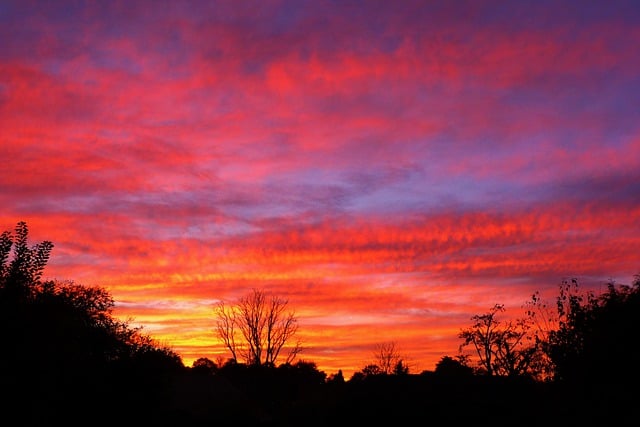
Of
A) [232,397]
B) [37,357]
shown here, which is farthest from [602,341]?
[232,397]

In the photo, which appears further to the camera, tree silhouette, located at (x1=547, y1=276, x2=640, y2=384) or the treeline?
tree silhouette, located at (x1=547, y1=276, x2=640, y2=384)

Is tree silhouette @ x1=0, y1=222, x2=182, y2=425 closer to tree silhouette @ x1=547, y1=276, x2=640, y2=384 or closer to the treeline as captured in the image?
the treeline

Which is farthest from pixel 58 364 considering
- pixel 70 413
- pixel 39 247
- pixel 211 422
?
pixel 211 422

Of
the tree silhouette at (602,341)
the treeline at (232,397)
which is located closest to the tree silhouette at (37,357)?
the treeline at (232,397)

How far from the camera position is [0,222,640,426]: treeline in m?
14.8

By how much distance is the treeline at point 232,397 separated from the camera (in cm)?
1477

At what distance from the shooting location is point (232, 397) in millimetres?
74375

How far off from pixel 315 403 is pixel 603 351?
76.1 feet

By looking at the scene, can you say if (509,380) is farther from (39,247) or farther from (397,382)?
(39,247)

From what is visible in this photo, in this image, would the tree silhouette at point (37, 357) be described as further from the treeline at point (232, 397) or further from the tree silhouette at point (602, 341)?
the tree silhouette at point (602, 341)

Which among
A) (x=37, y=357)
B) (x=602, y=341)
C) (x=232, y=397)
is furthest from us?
(x=232, y=397)

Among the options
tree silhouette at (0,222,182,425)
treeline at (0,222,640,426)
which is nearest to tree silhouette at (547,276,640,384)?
treeline at (0,222,640,426)

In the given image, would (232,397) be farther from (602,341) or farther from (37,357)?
(37,357)

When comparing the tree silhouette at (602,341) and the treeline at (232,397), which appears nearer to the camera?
the treeline at (232,397)
